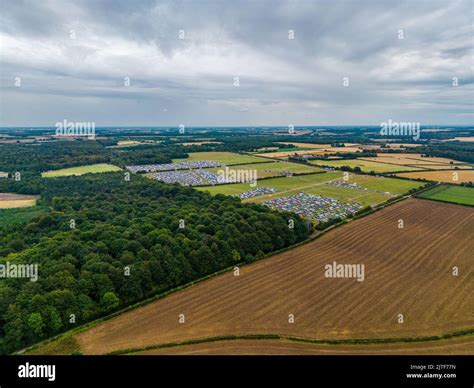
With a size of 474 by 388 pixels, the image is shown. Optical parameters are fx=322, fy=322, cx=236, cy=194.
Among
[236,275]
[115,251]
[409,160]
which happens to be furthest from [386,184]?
[115,251]

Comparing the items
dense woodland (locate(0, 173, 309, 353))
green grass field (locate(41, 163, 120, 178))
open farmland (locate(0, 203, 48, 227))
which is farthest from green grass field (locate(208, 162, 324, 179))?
open farmland (locate(0, 203, 48, 227))

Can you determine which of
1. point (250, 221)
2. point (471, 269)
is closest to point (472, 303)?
point (471, 269)

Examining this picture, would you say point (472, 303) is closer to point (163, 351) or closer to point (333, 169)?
point (163, 351)

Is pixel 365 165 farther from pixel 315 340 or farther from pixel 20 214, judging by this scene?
pixel 20 214

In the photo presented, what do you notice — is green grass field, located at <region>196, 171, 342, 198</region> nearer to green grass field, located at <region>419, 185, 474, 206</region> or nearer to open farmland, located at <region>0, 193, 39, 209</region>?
green grass field, located at <region>419, 185, 474, 206</region>

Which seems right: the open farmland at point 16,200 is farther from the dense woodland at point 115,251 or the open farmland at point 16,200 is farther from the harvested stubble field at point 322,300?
the harvested stubble field at point 322,300

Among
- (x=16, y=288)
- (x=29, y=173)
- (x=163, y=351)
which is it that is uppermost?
(x=29, y=173)
